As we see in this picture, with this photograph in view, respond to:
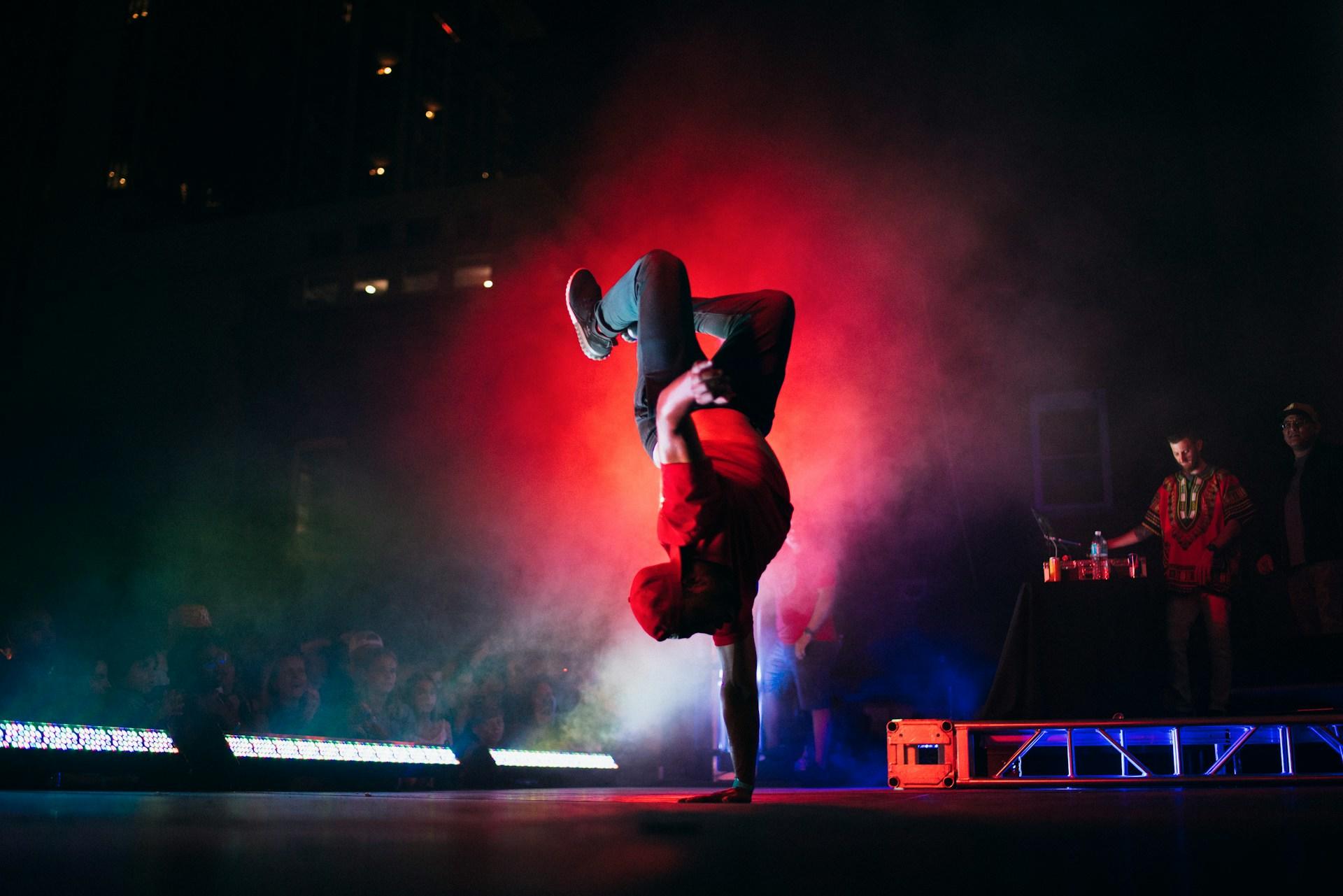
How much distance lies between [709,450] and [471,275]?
38.5 ft

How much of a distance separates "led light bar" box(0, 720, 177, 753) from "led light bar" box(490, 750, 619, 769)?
6.07ft

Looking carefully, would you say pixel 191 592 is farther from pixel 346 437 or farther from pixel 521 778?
pixel 521 778

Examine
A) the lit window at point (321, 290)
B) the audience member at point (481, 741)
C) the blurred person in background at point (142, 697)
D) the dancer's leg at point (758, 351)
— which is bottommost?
the audience member at point (481, 741)

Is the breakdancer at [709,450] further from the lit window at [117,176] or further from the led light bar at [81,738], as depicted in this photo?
the lit window at [117,176]

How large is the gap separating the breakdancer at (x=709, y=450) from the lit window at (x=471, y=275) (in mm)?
10604

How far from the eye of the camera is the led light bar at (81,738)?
3.41 metres

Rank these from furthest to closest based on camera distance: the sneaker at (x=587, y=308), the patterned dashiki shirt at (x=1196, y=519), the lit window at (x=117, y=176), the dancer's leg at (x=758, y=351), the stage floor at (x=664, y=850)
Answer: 1. the lit window at (x=117, y=176)
2. the patterned dashiki shirt at (x=1196, y=519)
3. the sneaker at (x=587, y=308)
4. the dancer's leg at (x=758, y=351)
5. the stage floor at (x=664, y=850)

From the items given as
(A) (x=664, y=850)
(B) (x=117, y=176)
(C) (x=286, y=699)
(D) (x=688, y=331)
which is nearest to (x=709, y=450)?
(D) (x=688, y=331)

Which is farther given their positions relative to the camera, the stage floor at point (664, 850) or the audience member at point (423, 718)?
the audience member at point (423, 718)

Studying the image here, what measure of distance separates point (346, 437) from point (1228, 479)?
980 centimetres

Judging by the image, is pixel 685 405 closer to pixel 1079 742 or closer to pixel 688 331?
pixel 688 331

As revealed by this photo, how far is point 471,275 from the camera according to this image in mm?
13477

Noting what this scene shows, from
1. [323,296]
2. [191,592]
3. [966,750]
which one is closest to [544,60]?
[966,750]

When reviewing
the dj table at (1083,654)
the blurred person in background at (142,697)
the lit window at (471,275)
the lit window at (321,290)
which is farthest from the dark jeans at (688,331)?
the lit window at (321,290)
